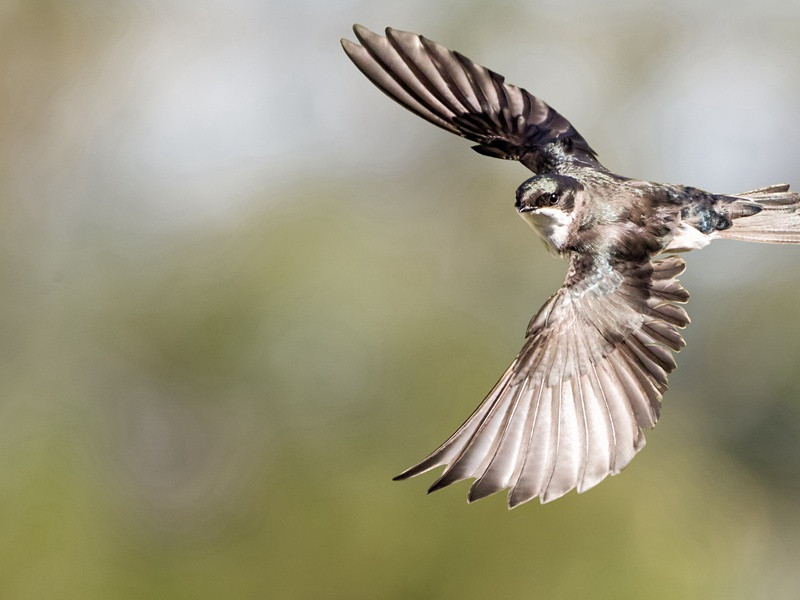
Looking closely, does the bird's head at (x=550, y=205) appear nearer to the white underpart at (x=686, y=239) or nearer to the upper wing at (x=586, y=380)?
Answer: the upper wing at (x=586, y=380)

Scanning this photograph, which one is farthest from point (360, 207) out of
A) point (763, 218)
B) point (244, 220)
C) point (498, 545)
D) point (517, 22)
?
point (763, 218)

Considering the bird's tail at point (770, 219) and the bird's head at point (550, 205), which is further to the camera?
the bird's tail at point (770, 219)

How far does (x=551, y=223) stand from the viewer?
3.90 metres

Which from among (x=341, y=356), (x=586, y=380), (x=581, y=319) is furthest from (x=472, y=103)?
(x=341, y=356)

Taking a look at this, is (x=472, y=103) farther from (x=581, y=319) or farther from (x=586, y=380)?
(x=586, y=380)

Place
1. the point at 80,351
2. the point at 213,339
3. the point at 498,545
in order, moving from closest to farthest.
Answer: the point at 498,545, the point at 213,339, the point at 80,351

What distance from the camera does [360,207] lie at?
22812 mm

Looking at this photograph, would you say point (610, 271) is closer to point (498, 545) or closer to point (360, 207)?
point (498, 545)

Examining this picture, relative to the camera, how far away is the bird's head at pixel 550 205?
386 centimetres

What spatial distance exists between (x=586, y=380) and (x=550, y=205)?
0.55 meters

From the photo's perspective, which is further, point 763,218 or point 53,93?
point 53,93

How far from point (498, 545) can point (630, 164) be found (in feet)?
36.5

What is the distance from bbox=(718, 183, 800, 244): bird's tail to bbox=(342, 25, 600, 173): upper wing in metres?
0.54

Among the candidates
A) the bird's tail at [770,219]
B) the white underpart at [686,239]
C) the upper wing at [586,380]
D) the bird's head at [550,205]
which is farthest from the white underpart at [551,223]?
the bird's tail at [770,219]
